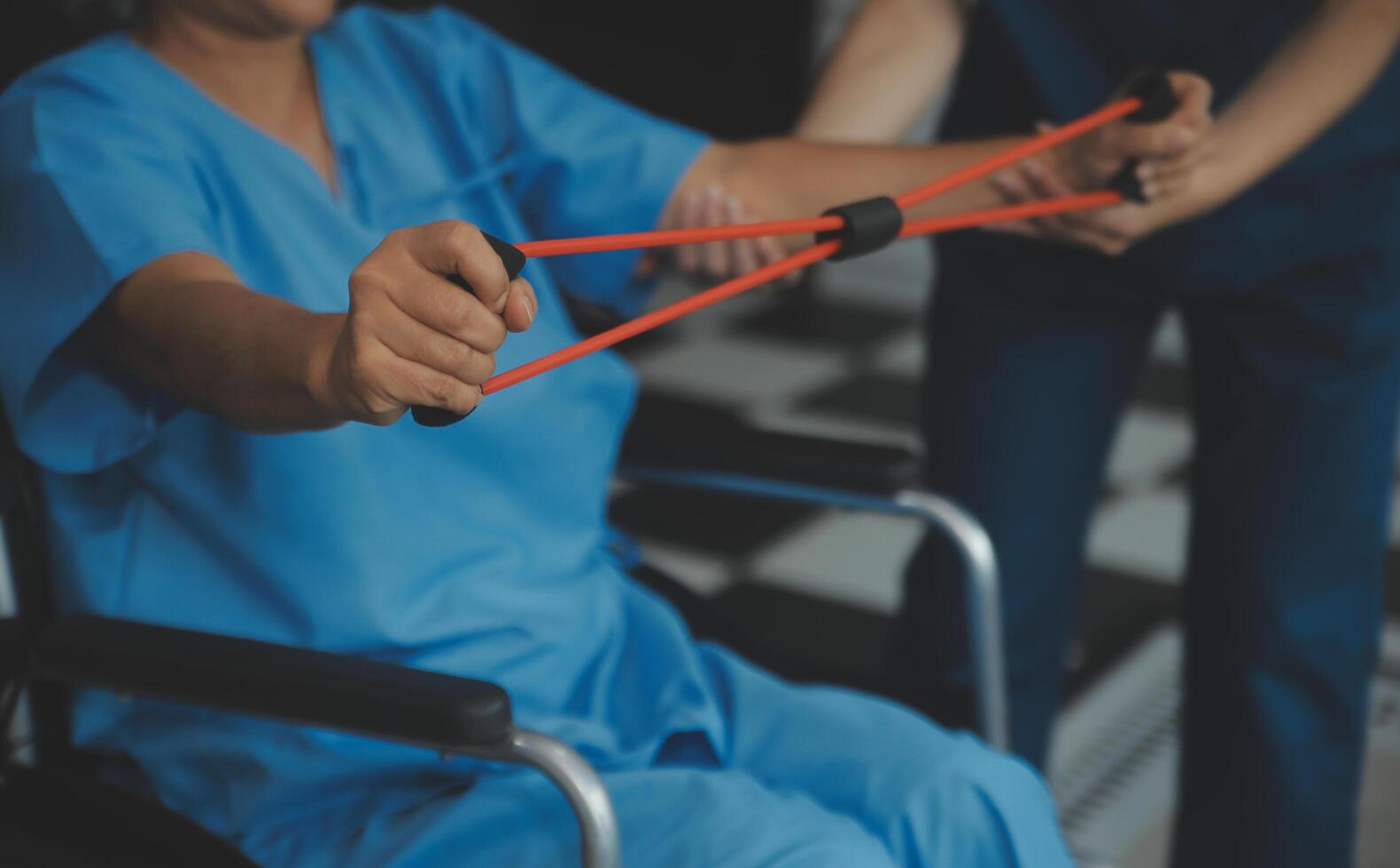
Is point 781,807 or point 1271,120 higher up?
point 1271,120

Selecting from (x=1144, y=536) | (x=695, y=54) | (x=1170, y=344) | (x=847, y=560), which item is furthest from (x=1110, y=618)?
(x=695, y=54)

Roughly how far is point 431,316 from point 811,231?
0.37m

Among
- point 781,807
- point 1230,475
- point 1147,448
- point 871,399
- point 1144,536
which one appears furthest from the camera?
point 871,399

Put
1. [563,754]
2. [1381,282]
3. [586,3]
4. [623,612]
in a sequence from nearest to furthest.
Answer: [563,754]
[623,612]
[1381,282]
[586,3]

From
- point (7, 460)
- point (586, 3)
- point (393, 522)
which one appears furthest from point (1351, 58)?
point (586, 3)

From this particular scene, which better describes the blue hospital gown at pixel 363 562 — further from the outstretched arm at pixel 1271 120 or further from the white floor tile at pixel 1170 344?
the white floor tile at pixel 1170 344

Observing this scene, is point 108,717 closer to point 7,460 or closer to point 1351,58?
point 7,460

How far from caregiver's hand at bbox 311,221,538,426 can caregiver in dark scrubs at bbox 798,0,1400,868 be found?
2.12 feet

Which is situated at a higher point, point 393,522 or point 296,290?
point 296,290

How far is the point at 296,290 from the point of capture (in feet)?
3.52

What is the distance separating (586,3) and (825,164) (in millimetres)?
2633

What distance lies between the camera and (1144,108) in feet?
3.81

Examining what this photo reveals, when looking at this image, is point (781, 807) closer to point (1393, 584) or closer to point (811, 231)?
point (811, 231)

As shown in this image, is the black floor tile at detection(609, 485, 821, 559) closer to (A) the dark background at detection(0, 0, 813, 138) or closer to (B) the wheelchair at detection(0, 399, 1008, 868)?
(B) the wheelchair at detection(0, 399, 1008, 868)
